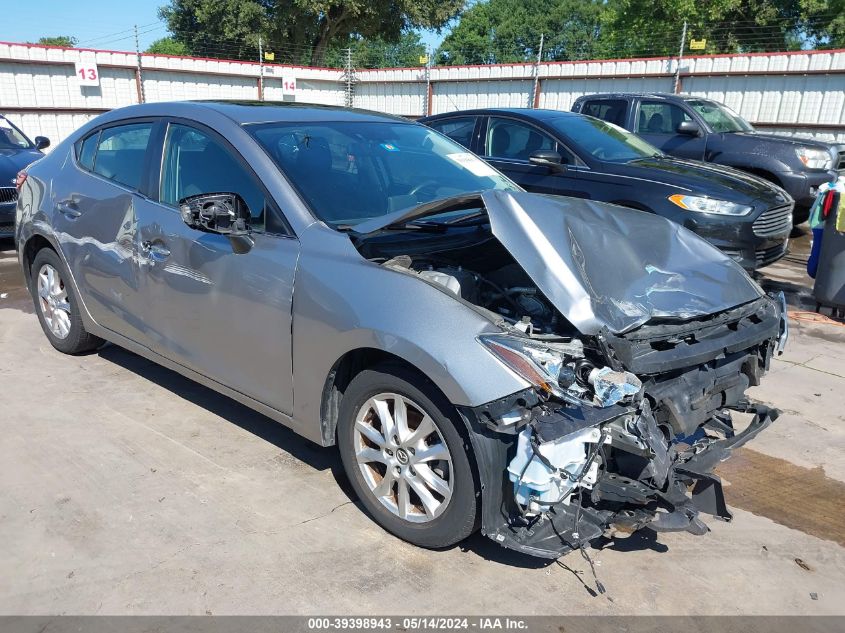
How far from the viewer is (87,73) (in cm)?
1711

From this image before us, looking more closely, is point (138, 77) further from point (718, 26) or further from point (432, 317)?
point (718, 26)

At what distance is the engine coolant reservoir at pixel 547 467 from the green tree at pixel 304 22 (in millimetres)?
31058

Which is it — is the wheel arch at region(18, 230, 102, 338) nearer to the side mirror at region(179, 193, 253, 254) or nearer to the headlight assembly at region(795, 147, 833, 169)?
the side mirror at region(179, 193, 253, 254)

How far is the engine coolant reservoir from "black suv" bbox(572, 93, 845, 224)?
8025mm

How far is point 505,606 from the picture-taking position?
8.63 ft

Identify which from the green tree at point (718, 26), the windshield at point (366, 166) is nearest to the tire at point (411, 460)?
the windshield at point (366, 166)

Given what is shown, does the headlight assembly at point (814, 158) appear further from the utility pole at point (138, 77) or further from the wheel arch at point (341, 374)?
the utility pole at point (138, 77)

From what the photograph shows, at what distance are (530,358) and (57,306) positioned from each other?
12.8ft

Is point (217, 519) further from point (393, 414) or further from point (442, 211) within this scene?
point (442, 211)

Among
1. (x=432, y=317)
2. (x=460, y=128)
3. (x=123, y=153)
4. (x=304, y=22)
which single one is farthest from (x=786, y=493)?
(x=304, y=22)

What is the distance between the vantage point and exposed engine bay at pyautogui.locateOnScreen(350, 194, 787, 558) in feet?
8.08

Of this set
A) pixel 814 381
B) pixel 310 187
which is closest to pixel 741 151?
pixel 814 381

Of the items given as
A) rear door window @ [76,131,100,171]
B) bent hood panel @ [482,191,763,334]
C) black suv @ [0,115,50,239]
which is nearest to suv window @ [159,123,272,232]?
rear door window @ [76,131,100,171]

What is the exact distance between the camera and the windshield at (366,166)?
11.1ft
